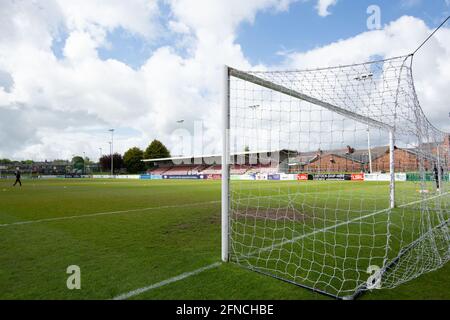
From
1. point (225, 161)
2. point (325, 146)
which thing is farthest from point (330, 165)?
point (225, 161)

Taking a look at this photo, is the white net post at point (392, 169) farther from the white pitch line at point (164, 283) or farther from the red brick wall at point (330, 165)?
the white pitch line at point (164, 283)

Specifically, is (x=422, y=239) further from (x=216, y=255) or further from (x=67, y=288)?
(x=67, y=288)

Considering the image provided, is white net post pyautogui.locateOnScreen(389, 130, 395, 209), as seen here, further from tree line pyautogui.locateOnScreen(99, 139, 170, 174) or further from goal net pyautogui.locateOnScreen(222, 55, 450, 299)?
tree line pyautogui.locateOnScreen(99, 139, 170, 174)

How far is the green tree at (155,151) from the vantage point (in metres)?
78.6

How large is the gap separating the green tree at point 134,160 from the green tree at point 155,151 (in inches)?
123

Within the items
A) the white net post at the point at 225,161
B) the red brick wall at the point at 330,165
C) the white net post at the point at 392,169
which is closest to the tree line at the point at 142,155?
the red brick wall at the point at 330,165

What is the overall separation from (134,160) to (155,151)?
24.3 ft

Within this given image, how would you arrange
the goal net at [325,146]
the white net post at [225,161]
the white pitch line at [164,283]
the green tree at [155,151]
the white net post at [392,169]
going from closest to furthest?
the white pitch line at [164,283], the goal net at [325,146], the white net post at [225,161], the white net post at [392,169], the green tree at [155,151]

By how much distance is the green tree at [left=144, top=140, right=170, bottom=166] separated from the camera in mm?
78600

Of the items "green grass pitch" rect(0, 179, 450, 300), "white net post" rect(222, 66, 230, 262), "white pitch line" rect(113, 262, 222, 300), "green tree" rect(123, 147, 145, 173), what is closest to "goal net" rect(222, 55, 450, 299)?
"white net post" rect(222, 66, 230, 262)

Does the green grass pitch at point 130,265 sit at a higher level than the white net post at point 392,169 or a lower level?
lower

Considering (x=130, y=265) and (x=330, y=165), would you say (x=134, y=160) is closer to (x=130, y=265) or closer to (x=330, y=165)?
(x=330, y=165)

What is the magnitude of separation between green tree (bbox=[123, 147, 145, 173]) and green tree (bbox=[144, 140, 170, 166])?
312 centimetres
